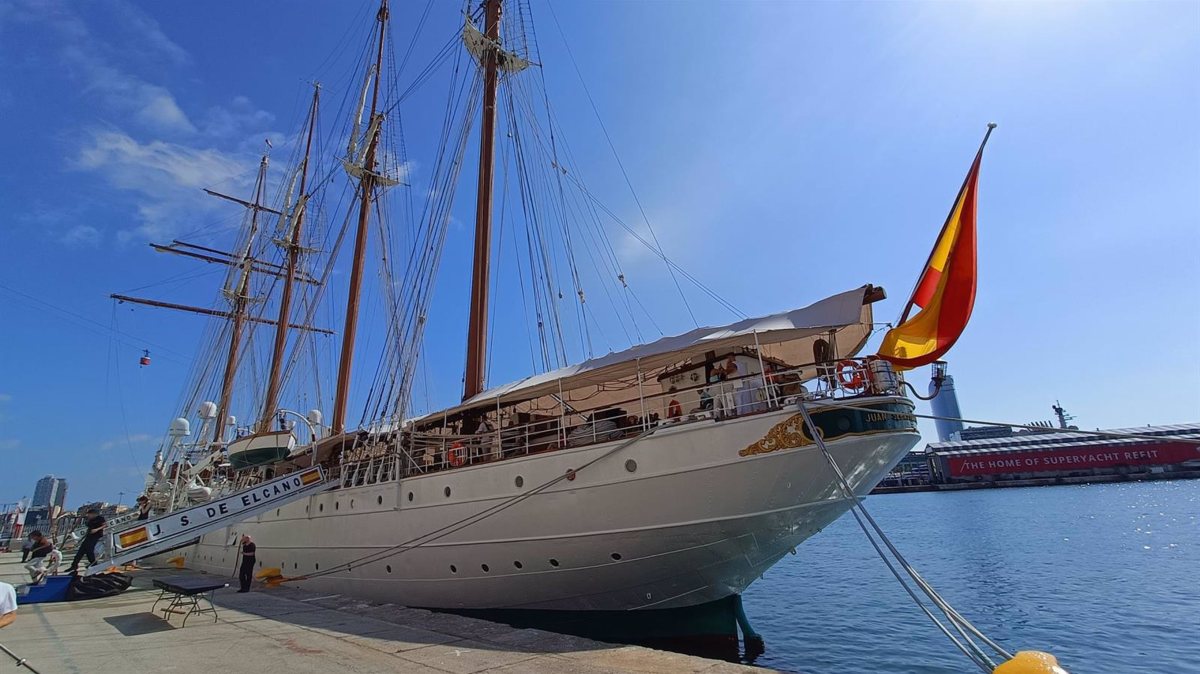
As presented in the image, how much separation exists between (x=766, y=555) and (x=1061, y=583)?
13.2 meters

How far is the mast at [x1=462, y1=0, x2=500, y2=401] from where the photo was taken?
15.1 m

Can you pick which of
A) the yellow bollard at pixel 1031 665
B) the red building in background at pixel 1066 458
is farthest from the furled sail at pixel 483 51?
the red building in background at pixel 1066 458

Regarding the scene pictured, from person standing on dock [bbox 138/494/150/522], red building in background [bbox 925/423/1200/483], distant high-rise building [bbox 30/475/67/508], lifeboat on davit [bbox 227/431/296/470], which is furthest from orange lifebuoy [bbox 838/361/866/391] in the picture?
distant high-rise building [bbox 30/475/67/508]

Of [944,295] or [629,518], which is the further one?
[629,518]

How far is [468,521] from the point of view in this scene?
10727 millimetres

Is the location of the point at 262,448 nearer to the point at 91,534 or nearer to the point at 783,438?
the point at 91,534

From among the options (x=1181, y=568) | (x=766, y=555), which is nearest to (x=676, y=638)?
(x=766, y=555)

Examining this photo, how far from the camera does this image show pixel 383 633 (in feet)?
24.6

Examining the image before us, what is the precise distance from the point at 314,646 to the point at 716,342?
22.5 feet

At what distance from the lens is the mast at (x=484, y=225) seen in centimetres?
1509

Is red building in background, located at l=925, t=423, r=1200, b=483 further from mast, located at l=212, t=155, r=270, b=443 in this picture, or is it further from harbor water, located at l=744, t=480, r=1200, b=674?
mast, located at l=212, t=155, r=270, b=443

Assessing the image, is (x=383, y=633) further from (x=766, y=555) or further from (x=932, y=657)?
(x=932, y=657)

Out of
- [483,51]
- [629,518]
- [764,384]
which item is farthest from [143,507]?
[764,384]

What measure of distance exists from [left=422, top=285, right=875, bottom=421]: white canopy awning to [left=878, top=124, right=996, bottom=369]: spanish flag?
75cm
